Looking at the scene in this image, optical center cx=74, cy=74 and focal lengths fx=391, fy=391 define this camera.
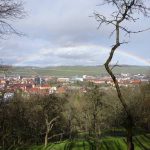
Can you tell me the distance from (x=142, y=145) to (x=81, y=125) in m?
35.2

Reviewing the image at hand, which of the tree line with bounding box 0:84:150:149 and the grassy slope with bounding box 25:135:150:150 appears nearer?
the grassy slope with bounding box 25:135:150:150

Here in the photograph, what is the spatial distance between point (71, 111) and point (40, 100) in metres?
26.7

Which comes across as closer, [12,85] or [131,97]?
[12,85]

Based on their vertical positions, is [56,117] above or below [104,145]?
above

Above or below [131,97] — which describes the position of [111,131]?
below

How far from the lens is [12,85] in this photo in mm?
26875

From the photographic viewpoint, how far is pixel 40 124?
76.1 metres

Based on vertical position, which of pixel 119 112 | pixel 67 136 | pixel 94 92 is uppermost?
pixel 94 92

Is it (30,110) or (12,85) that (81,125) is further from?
(12,85)

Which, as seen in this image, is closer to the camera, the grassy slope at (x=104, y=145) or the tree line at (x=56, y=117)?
the grassy slope at (x=104, y=145)

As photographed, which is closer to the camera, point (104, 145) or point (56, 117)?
point (56, 117)

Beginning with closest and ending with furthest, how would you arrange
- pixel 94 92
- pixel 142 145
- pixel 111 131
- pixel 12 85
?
pixel 12 85 → pixel 94 92 → pixel 142 145 → pixel 111 131

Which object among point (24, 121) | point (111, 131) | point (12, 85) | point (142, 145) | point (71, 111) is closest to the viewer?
point (12, 85)

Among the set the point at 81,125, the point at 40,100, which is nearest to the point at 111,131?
the point at 81,125
